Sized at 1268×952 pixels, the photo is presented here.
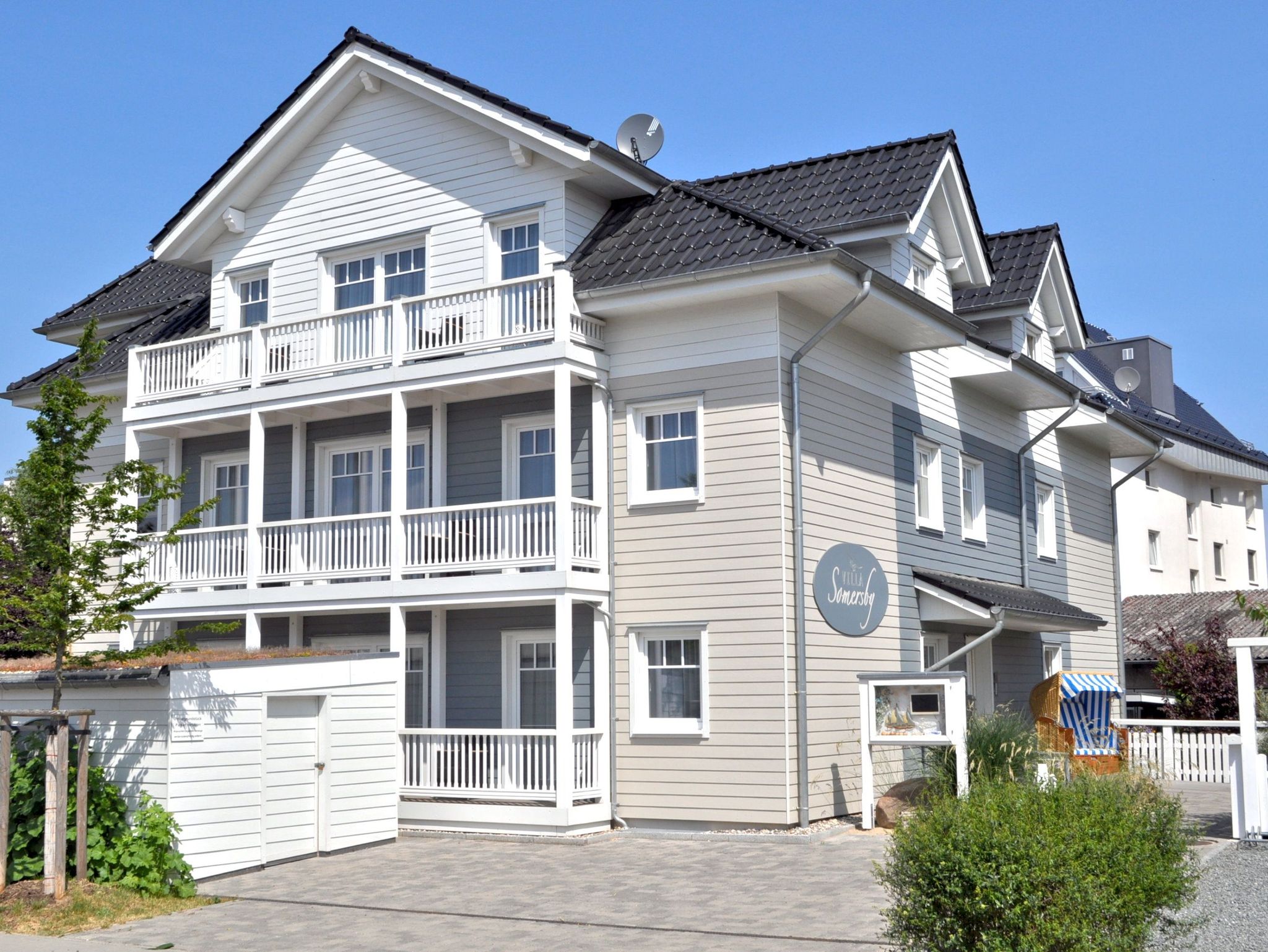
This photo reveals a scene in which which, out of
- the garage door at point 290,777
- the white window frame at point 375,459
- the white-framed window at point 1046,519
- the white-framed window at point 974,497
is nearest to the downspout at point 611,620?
the white window frame at point 375,459

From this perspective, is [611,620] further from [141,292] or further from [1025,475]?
[141,292]

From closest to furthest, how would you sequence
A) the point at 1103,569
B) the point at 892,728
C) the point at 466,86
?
the point at 892,728 → the point at 466,86 → the point at 1103,569

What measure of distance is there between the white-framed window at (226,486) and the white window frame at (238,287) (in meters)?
2.04

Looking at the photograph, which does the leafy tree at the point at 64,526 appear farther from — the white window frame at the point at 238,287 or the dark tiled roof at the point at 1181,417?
the dark tiled roof at the point at 1181,417

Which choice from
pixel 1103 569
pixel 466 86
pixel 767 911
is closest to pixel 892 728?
pixel 767 911

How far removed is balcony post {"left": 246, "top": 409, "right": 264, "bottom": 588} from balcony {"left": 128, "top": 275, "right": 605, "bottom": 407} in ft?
2.19

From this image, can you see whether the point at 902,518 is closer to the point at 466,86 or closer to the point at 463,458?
the point at 463,458

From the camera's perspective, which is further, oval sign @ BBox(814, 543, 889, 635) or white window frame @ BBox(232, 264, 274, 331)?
white window frame @ BBox(232, 264, 274, 331)

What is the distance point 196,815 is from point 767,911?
5.54m

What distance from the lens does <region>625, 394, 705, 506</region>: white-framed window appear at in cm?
1745

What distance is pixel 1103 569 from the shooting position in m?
27.9

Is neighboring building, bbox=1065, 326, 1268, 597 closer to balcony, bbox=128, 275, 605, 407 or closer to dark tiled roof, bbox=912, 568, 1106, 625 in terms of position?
dark tiled roof, bbox=912, 568, 1106, 625

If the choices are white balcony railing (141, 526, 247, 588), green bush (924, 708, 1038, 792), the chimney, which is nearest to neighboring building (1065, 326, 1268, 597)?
the chimney

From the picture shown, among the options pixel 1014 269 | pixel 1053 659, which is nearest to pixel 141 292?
pixel 1014 269
